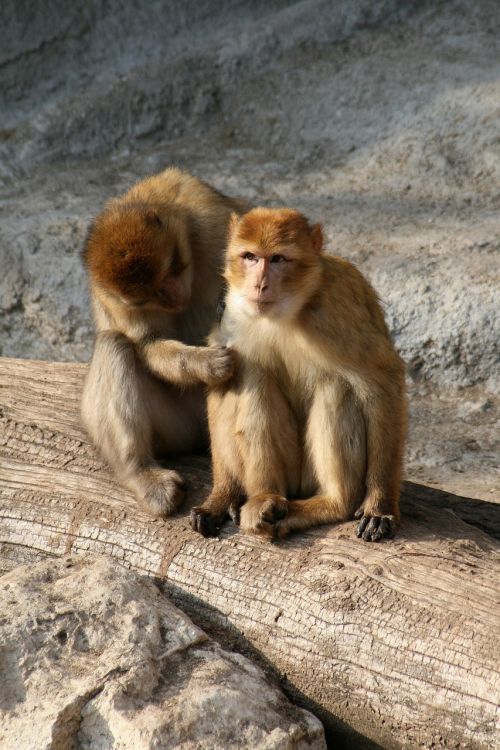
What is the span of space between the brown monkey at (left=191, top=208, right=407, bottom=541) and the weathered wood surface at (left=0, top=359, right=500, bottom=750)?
0.14m

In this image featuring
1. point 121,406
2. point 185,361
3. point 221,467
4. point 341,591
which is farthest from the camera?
point 121,406

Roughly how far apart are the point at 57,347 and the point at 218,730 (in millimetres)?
5334

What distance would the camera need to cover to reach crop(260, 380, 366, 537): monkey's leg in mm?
4293

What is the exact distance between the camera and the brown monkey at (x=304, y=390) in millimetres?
4211

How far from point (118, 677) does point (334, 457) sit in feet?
4.31

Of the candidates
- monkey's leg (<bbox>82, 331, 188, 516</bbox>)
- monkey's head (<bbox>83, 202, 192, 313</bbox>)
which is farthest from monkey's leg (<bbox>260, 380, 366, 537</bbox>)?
monkey's head (<bbox>83, 202, 192, 313</bbox>)

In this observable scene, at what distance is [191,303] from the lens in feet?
17.1

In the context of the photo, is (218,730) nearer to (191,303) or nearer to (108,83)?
(191,303)

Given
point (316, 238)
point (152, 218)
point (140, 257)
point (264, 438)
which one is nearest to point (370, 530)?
point (264, 438)

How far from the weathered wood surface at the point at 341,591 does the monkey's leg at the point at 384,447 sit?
0.48 ft

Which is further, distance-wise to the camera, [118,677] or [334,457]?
[334,457]

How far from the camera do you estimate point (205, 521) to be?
4402 mm

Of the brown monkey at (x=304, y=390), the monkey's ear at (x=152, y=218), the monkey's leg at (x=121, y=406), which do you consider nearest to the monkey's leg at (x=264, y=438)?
the brown monkey at (x=304, y=390)

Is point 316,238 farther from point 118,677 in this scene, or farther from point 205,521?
point 118,677
